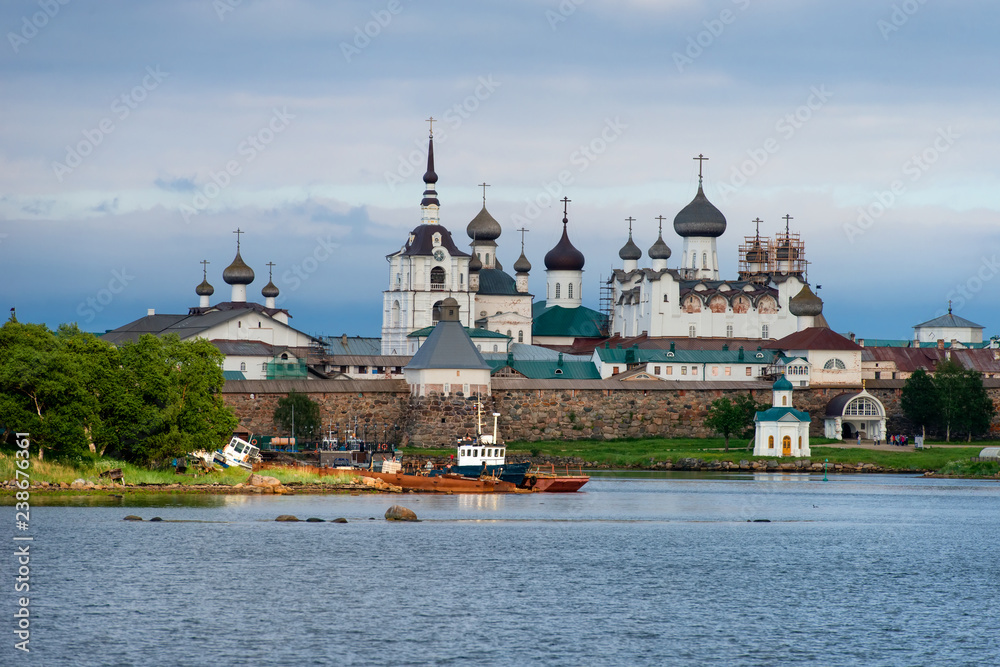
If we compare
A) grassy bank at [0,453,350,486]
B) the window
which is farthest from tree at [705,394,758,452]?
grassy bank at [0,453,350,486]

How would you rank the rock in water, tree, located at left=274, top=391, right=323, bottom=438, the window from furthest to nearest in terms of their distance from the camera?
1. the window
2. tree, located at left=274, top=391, right=323, bottom=438
3. the rock in water

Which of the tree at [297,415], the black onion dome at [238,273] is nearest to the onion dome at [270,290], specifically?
the black onion dome at [238,273]

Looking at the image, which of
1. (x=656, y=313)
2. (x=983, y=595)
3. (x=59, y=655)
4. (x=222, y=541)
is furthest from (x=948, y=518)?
(x=656, y=313)

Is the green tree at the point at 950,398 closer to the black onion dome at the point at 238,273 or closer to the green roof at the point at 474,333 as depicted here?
the green roof at the point at 474,333

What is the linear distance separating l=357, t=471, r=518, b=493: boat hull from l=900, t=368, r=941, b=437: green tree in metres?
27.1

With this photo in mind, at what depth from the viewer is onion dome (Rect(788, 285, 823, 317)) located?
86.8 metres

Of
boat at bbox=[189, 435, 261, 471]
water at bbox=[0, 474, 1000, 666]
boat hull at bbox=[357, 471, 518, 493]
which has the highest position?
boat at bbox=[189, 435, 261, 471]

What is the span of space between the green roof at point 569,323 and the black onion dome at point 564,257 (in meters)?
2.42

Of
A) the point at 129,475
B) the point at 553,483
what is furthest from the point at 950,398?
the point at 129,475

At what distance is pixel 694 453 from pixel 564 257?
3047 centimetres

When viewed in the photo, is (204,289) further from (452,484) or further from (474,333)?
(452,484)

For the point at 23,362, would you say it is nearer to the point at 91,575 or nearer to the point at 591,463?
the point at 91,575

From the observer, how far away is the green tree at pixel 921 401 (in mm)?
76875

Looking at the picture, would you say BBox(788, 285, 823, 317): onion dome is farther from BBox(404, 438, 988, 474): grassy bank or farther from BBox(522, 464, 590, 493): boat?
BBox(522, 464, 590, 493): boat
